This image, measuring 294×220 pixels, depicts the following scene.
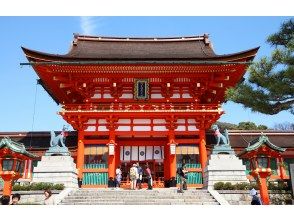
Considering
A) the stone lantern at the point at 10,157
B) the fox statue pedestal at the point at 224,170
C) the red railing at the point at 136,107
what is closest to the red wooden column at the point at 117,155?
the red railing at the point at 136,107

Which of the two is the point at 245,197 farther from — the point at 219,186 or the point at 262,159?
the point at 262,159

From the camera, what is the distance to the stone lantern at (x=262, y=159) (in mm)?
14359

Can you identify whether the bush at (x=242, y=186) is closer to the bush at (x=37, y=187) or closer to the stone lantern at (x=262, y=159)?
the stone lantern at (x=262, y=159)

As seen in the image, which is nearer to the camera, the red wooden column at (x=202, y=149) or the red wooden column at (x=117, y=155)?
the red wooden column at (x=202, y=149)

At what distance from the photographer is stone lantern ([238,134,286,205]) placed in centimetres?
1436

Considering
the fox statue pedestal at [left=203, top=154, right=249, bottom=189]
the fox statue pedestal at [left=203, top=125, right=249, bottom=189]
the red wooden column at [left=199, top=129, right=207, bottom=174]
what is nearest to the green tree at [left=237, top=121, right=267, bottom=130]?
the red wooden column at [left=199, top=129, right=207, bottom=174]

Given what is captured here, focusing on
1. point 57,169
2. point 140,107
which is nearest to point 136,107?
point 140,107

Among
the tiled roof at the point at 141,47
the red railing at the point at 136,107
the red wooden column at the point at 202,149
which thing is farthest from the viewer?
the tiled roof at the point at 141,47

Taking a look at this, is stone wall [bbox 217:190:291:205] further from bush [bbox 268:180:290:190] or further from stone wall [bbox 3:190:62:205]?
stone wall [bbox 3:190:62:205]

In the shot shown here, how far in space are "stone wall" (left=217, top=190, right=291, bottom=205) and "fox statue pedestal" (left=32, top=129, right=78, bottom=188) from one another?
26.1ft

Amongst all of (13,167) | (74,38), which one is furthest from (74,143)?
(74,38)

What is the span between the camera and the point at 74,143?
22141 millimetres

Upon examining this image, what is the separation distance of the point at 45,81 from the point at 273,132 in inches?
663

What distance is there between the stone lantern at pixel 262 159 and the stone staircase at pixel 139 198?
7.00ft
